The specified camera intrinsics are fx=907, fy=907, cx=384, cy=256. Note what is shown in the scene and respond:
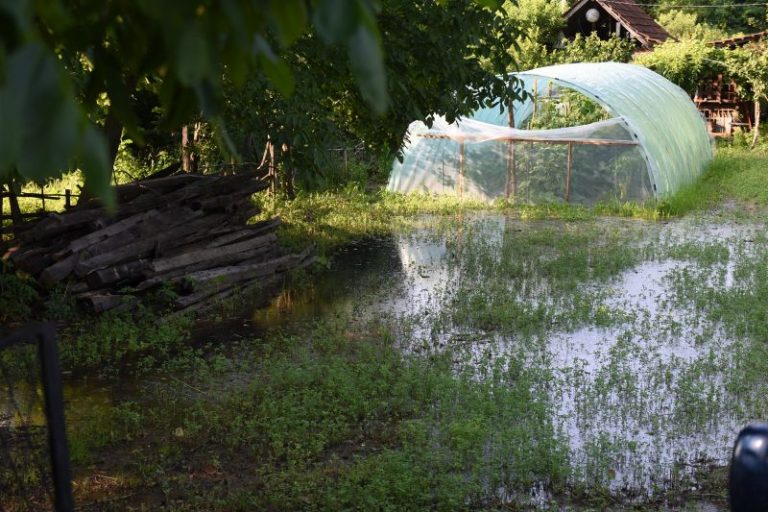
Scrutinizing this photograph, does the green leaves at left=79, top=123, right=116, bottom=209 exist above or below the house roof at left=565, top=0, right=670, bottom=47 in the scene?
below

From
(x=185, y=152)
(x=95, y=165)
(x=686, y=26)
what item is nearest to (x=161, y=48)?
(x=95, y=165)

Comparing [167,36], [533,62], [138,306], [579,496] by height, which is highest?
[533,62]

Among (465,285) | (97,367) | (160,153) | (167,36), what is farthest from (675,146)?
(167,36)

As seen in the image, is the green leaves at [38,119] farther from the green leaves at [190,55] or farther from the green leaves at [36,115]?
the green leaves at [190,55]

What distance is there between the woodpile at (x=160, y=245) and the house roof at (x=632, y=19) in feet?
82.0

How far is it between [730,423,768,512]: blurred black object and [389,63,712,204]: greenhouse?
15.9 metres

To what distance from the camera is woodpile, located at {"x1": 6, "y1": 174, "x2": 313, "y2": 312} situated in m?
11.0

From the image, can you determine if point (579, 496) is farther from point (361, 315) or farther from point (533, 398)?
point (361, 315)

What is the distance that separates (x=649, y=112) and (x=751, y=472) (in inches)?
737

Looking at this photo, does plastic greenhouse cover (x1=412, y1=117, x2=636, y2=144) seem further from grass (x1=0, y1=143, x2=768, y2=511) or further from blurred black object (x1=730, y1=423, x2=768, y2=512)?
blurred black object (x1=730, y1=423, x2=768, y2=512)

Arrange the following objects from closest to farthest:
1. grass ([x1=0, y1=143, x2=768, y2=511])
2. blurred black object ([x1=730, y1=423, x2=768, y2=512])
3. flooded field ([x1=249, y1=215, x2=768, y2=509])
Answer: blurred black object ([x1=730, y1=423, x2=768, y2=512]) → grass ([x1=0, y1=143, x2=768, y2=511]) → flooded field ([x1=249, y1=215, x2=768, y2=509])

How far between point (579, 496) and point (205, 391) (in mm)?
3830

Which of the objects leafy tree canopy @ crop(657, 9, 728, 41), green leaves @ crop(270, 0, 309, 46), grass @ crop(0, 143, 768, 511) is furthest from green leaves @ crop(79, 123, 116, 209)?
leafy tree canopy @ crop(657, 9, 728, 41)

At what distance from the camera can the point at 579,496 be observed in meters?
6.64
